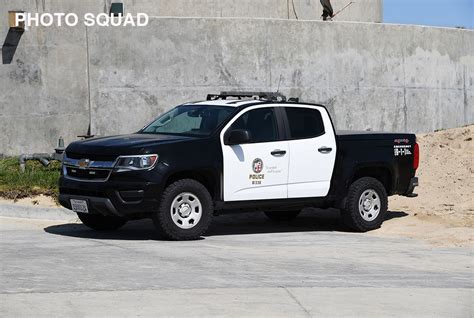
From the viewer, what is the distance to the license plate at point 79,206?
1378cm

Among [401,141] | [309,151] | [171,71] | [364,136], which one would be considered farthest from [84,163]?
[171,71]

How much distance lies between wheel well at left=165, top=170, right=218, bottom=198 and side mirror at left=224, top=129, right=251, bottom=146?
0.51 m

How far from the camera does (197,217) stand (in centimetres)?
1388

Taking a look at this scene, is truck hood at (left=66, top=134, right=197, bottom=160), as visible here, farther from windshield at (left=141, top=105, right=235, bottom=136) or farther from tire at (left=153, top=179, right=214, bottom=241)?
tire at (left=153, top=179, right=214, bottom=241)

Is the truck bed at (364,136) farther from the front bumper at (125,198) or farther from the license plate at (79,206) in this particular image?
the license plate at (79,206)

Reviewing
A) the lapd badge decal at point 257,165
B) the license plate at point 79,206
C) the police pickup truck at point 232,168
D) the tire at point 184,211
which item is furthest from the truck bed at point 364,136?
the license plate at point 79,206

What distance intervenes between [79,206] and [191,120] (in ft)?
6.73

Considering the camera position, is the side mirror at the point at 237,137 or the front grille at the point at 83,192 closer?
the front grille at the point at 83,192

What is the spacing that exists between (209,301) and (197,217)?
459cm

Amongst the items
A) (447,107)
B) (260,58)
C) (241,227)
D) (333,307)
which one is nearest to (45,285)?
(333,307)

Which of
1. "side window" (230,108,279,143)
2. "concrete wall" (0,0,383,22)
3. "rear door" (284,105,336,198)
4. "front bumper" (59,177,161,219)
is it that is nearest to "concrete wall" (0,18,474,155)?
"concrete wall" (0,0,383,22)

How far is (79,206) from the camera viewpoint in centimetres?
1387

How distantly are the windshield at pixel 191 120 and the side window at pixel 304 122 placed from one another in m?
0.97

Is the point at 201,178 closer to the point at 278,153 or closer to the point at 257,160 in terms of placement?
the point at 257,160
